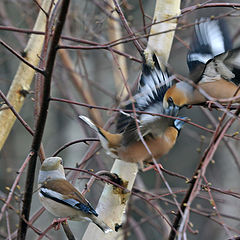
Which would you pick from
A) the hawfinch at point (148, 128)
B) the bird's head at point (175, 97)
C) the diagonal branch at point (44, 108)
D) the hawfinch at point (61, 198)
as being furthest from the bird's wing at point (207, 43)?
the diagonal branch at point (44, 108)

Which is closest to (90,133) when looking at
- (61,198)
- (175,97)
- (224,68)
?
(224,68)

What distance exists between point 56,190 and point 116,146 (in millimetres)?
447

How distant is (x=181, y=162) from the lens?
35.0 feet

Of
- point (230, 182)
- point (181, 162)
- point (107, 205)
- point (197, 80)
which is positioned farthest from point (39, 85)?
point (181, 162)

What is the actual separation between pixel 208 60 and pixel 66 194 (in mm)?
1404

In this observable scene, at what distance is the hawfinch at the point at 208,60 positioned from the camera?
3279 mm

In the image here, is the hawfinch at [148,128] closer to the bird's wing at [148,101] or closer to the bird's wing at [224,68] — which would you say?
the bird's wing at [148,101]

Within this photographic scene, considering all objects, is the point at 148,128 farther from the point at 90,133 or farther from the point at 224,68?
the point at 90,133

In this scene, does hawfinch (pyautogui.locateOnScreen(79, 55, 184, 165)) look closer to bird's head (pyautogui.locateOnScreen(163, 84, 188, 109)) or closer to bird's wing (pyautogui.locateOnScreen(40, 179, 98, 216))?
bird's head (pyautogui.locateOnScreen(163, 84, 188, 109))

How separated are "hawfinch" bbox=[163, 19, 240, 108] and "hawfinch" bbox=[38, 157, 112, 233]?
2.97 ft

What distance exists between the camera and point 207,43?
3.34 meters

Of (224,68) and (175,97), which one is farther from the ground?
(224,68)

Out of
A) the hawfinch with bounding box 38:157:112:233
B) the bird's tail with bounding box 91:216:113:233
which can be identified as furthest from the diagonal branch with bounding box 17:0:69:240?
the bird's tail with bounding box 91:216:113:233

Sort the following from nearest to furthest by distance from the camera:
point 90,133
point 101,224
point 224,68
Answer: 1. point 101,224
2. point 224,68
3. point 90,133
